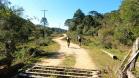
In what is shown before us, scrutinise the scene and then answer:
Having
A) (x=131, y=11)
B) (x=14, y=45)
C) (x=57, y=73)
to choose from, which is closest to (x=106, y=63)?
(x=57, y=73)

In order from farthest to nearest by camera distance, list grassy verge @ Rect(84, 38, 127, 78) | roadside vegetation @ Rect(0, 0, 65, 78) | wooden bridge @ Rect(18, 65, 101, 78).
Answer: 1. roadside vegetation @ Rect(0, 0, 65, 78)
2. wooden bridge @ Rect(18, 65, 101, 78)
3. grassy verge @ Rect(84, 38, 127, 78)

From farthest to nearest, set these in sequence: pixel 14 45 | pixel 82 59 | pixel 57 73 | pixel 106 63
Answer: pixel 14 45, pixel 82 59, pixel 106 63, pixel 57 73

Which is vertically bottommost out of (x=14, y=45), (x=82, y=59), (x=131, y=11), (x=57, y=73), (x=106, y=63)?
(x=57, y=73)

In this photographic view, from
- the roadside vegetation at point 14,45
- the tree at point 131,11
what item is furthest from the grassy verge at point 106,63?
the tree at point 131,11

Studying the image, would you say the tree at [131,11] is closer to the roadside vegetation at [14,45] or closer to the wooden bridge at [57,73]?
the roadside vegetation at [14,45]

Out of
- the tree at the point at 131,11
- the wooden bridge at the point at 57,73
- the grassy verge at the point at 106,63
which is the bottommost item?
the wooden bridge at the point at 57,73

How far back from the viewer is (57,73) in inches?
680

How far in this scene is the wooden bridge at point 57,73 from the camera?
16656 mm

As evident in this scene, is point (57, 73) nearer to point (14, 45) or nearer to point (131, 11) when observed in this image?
point (14, 45)

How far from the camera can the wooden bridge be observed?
1666 centimetres

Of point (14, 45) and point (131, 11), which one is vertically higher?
point (131, 11)

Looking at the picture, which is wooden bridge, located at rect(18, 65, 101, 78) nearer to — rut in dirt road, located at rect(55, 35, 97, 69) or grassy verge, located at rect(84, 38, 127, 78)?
grassy verge, located at rect(84, 38, 127, 78)

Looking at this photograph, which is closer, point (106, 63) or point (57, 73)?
point (57, 73)

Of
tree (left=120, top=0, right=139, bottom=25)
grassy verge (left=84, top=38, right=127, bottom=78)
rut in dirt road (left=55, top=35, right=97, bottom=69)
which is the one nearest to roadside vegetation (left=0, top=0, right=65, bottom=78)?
rut in dirt road (left=55, top=35, right=97, bottom=69)
